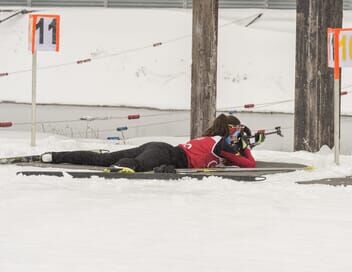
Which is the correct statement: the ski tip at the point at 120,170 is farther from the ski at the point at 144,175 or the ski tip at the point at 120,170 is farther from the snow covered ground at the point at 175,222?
the snow covered ground at the point at 175,222

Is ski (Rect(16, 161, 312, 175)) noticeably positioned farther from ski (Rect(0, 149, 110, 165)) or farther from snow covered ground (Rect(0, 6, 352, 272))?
snow covered ground (Rect(0, 6, 352, 272))

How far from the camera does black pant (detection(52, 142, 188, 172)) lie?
853 centimetres

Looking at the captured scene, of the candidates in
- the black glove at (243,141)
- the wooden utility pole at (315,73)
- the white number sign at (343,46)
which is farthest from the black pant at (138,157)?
the wooden utility pole at (315,73)

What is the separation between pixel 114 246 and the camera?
5.27 metres

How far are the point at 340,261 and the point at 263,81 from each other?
13.5 m

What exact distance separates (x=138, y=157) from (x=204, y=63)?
9.11 feet

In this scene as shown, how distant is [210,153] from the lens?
884 centimetres

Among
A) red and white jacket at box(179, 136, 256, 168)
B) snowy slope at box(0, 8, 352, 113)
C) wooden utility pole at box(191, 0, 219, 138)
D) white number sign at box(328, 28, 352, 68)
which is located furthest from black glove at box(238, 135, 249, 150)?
snowy slope at box(0, 8, 352, 113)

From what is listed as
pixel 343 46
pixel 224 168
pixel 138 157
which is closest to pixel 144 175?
pixel 138 157

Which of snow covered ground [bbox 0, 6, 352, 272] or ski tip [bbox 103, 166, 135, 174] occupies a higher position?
ski tip [bbox 103, 166, 135, 174]

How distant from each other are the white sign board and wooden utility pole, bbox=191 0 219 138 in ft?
5.34

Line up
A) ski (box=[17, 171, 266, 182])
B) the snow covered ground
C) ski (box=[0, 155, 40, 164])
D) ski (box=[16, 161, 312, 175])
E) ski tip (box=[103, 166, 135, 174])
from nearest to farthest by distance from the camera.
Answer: the snow covered ground, ski (box=[17, 171, 266, 182]), ski tip (box=[103, 166, 135, 174]), ski (box=[16, 161, 312, 175]), ski (box=[0, 155, 40, 164])

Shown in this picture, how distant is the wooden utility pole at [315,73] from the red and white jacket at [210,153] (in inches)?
82.9

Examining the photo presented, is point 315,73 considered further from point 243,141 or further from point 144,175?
point 144,175
